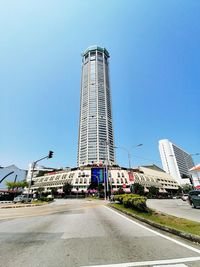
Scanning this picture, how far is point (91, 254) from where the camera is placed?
4367 mm

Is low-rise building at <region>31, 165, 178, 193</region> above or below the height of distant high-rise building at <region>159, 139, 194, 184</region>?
below

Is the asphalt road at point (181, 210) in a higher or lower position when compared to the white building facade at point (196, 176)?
lower

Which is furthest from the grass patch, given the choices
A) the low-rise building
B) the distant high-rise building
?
the distant high-rise building

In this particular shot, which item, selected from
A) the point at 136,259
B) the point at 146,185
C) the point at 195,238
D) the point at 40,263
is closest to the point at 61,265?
the point at 40,263

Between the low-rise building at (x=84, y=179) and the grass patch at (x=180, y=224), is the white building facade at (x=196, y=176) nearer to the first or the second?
the grass patch at (x=180, y=224)

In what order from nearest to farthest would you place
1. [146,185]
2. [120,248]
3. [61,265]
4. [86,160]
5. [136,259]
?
[61,265] < [136,259] < [120,248] < [146,185] < [86,160]

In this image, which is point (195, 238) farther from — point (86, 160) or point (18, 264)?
point (86, 160)

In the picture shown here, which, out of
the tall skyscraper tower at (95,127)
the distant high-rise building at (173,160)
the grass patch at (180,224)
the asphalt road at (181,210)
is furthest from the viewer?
the distant high-rise building at (173,160)

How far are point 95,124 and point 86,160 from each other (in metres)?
36.9

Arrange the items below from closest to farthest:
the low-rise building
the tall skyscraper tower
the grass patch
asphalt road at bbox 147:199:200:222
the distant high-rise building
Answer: the grass patch
asphalt road at bbox 147:199:200:222
the low-rise building
the tall skyscraper tower
the distant high-rise building

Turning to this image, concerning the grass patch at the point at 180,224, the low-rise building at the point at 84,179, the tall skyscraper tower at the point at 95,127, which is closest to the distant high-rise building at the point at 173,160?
the low-rise building at the point at 84,179

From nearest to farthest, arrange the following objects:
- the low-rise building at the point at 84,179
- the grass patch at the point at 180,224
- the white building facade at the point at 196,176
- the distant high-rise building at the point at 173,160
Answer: the grass patch at the point at 180,224
the white building facade at the point at 196,176
the low-rise building at the point at 84,179
the distant high-rise building at the point at 173,160

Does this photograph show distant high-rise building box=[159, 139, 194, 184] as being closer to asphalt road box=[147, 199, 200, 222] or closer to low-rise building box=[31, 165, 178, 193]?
low-rise building box=[31, 165, 178, 193]

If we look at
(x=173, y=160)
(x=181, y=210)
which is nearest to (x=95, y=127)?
(x=173, y=160)
